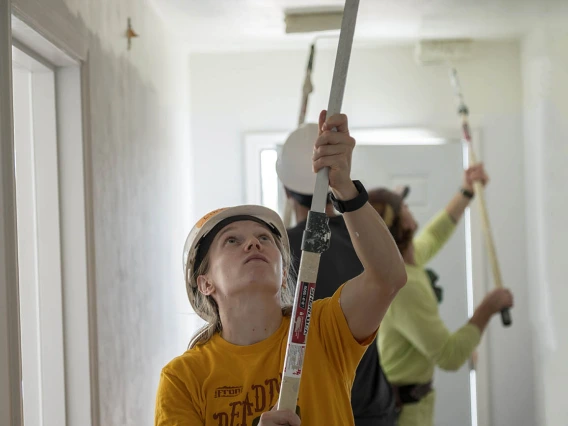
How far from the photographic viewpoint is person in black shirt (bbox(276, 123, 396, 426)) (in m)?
1.88

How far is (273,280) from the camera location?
1.32m

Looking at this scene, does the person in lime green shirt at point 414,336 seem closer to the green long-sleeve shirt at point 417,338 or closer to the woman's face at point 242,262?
the green long-sleeve shirt at point 417,338

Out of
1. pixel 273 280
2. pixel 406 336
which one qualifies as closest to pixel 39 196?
pixel 273 280

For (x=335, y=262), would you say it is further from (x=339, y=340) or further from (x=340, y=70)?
(x=340, y=70)

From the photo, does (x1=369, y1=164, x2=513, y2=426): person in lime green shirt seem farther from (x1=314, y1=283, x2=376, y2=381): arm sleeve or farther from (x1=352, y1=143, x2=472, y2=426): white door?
(x1=352, y1=143, x2=472, y2=426): white door

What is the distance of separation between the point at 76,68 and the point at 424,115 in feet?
7.76

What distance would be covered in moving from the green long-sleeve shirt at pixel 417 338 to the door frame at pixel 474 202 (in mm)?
1517

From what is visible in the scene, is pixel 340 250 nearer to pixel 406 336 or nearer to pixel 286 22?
pixel 406 336

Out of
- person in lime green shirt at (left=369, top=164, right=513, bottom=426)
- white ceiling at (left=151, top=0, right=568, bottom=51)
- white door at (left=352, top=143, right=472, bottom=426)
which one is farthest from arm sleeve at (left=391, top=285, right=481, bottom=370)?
white door at (left=352, top=143, right=472, bottom=426)

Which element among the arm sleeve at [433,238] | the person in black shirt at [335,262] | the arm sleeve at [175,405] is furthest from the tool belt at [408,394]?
the arm sleeve at [175,405]

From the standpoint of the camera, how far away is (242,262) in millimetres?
1325

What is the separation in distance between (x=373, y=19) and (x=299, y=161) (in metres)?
1.69

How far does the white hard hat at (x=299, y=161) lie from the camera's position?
1.93 metres

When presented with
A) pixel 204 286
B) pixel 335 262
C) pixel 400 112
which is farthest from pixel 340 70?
pixel 400 112
